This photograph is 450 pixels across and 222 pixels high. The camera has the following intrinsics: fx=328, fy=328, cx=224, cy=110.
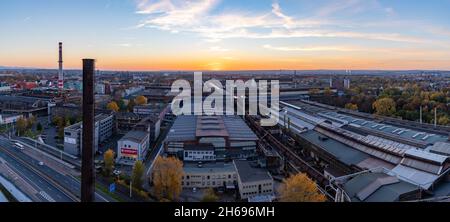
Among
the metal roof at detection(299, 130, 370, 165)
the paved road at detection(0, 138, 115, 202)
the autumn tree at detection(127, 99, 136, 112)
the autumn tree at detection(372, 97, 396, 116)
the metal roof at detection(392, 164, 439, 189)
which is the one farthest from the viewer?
the autumn tree at detection(127, 99, 136, 112)

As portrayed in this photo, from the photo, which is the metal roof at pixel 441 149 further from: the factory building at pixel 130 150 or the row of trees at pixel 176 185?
the factory building at pixel 130 150

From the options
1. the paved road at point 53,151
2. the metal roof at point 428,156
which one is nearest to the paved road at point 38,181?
the paved road at point 53,151

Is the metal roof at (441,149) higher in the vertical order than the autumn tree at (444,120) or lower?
lower

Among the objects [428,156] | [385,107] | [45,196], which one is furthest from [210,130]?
[385,107]

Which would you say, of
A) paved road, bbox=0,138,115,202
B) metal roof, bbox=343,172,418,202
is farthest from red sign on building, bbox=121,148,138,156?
metal roof, bbox=343,172,418,202

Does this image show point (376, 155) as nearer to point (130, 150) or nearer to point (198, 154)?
point (198, 154)

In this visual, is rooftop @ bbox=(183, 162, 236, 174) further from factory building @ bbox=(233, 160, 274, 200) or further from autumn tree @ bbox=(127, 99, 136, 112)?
autumn tree @ bbox=(127, 99, 136, 112)

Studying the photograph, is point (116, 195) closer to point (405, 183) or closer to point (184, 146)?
point (184, 146)

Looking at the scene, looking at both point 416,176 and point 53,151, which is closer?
point 416,176

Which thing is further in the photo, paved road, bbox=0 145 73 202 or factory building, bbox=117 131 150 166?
factory building, bbox=117 131 150 166

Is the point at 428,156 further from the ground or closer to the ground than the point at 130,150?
further from the ground

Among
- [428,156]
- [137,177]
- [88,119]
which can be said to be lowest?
[137,177]
